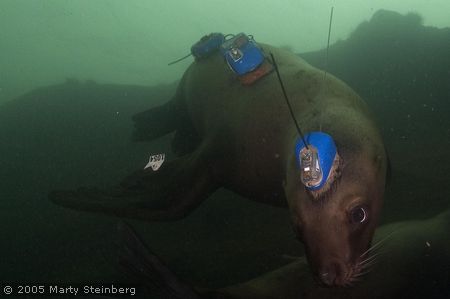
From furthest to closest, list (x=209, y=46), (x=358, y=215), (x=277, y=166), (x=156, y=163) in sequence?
(x=209, y=46) → (x=156, y=163) → (x=277, y=166) → (x=358, y=215)

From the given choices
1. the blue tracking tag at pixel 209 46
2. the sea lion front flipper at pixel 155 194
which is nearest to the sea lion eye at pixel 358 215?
the sea lion front flipper at pixel 155 194

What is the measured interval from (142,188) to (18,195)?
2.56m

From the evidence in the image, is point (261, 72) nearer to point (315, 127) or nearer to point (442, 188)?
point (315, 127)

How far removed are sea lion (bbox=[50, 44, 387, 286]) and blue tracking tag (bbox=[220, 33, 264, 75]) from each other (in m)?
0.22

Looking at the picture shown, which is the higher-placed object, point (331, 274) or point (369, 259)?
point (331, 274)

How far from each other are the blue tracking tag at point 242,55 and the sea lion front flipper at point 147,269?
1908 mm

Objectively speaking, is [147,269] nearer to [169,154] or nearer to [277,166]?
[277,166]

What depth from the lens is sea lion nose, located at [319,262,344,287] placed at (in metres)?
1.76

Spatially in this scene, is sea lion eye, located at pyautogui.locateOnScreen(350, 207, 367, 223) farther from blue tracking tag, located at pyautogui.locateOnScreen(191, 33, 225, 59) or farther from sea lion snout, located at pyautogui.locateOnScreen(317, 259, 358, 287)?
blue tracking tag, located at pyautogui.locateOnScreen(191, 33, 225, 59)

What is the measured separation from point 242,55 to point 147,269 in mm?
2138

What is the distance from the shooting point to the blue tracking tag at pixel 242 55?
3.37 metres

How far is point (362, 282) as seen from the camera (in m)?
1.94

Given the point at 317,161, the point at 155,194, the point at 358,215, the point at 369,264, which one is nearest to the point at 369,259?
the point at 369,264

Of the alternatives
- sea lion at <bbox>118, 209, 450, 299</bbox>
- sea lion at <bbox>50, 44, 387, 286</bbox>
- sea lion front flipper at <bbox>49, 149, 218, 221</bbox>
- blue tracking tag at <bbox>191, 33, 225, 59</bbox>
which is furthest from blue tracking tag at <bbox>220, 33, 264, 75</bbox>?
sea lion at <bbox>118, 209, 450, 299</bbox>
